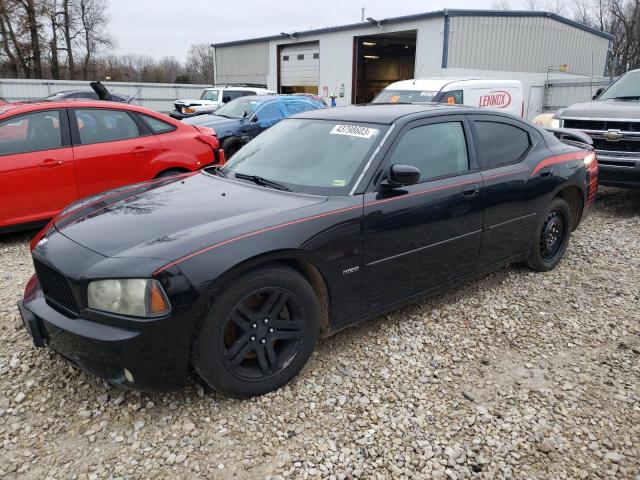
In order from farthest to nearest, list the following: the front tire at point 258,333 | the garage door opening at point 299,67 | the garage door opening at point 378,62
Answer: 1. the garage door opening at point 299,67
2. the garage door opening at point 378,62
3. the front tire at point 258,333

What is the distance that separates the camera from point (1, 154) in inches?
201

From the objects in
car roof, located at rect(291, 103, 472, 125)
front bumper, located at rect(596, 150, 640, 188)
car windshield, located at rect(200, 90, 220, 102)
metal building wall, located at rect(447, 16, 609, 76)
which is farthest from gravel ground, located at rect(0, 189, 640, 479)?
metal building wall, located at rect(447, 16, 609, 76)

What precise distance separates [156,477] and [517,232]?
131 inches

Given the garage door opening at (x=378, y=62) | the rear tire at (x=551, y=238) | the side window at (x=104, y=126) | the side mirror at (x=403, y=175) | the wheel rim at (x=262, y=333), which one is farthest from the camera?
the garage door opening at (x=378, y=62)

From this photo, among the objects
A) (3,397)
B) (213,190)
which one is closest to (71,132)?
(213,190)

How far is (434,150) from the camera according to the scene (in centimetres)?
363

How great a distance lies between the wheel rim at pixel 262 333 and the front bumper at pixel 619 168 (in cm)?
598

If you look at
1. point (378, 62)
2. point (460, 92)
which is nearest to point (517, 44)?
point (378, 62)

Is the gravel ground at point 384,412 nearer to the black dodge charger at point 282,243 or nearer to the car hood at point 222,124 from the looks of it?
the black dodge charger at point 282,243

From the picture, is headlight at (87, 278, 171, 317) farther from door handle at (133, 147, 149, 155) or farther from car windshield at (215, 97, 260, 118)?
car windshield at (215, 97, 260, 118)

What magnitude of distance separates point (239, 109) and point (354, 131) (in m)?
7.94

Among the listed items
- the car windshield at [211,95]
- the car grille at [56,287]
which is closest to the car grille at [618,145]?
the car grille at [56,287]

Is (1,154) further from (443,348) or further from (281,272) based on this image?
(443,348)

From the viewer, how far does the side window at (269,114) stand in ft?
34.2
